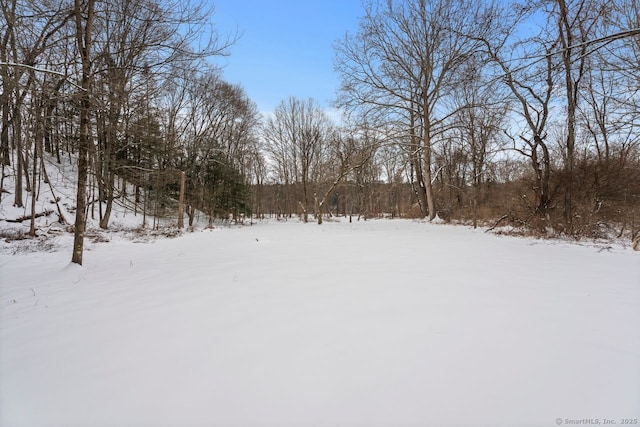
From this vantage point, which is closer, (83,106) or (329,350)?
(329,350)

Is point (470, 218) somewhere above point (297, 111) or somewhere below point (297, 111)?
below

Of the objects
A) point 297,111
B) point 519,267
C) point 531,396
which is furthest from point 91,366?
point 297,111

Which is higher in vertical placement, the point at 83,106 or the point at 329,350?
the point at 83,106

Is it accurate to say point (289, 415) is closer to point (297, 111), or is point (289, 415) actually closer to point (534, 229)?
point (534, 229)

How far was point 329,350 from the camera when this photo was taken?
6.06 ft

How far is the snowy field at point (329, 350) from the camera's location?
4.41 feet

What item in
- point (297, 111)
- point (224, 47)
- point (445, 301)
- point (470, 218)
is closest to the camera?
point (445, 301)

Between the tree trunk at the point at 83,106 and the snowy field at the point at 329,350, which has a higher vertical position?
the tree trunk at the point at 83,106

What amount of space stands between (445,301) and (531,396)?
1.31 m

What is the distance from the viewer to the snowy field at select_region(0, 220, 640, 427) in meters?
1.34

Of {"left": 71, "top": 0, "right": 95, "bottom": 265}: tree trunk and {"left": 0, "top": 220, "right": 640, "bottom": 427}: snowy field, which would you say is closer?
{"left": 0, "top": 220, "right": 640, "bottom": 427}: snowy field

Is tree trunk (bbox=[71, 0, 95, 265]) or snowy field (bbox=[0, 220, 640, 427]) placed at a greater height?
tree trunk (bbox=[71, 0, 95, 265])

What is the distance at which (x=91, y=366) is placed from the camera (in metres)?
1.78

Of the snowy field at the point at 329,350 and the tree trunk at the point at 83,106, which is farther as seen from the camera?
the tree trunk at the point at 83,106
